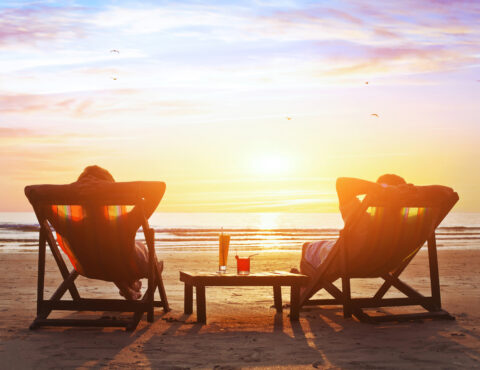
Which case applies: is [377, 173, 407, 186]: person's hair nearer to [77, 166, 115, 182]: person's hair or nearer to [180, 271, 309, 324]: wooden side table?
[180, 271, 309, 324]: wooden side table

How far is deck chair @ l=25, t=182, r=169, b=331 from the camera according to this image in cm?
518

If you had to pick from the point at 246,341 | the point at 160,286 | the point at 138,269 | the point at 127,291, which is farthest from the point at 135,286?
the point at 246,341

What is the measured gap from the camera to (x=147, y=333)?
16.7ft

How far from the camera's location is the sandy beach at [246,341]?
4071 mm

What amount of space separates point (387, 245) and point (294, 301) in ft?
3.33

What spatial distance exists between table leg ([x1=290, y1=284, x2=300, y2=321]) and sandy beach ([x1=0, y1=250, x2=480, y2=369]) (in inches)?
3.2

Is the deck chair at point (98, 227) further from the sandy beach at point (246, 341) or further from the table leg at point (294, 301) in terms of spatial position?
the table leg at point (294, 301)

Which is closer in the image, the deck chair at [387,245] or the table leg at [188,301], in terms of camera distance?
the deck chair at [387,245]

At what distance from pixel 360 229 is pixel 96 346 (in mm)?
2606

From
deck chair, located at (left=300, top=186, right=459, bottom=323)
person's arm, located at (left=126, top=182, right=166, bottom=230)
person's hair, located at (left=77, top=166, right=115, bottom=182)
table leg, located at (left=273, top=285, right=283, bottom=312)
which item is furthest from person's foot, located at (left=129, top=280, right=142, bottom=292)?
deck chair, located at (left=300, top=186, right=459, bottom=323)

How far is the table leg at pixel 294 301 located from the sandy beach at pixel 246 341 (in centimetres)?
8

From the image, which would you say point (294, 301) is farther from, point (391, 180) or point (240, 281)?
point (391, 180)

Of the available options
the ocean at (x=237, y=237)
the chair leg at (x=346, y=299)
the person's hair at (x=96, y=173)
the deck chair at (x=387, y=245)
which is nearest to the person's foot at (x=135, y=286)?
the person's hair at (x=96, y=173)

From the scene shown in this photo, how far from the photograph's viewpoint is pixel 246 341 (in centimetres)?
476
